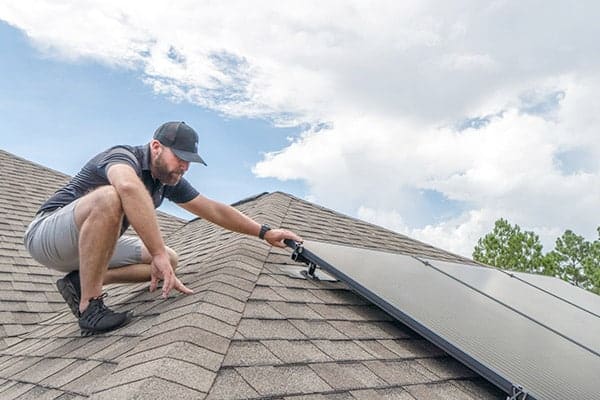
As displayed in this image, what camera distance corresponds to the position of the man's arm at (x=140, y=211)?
2.35 metres

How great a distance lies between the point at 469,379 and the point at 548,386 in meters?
0.34

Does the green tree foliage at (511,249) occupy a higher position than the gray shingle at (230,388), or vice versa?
the green tree foliage at (511,249)

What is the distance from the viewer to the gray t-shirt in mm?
2648

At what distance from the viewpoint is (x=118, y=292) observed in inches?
146

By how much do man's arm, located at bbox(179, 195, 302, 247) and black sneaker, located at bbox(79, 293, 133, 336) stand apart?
109 cm

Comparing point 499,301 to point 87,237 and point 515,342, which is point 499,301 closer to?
point 515,342

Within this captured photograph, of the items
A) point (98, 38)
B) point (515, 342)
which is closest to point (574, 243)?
point (98, 38)

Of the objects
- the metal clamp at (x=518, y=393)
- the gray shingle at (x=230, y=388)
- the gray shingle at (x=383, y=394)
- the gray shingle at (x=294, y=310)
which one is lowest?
Answer: the gray shingle at (x=230, y=388)

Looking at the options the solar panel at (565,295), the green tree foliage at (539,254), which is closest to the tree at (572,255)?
the green tree foliage at (539,254)

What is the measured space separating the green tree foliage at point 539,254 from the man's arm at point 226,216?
2169 centimetres

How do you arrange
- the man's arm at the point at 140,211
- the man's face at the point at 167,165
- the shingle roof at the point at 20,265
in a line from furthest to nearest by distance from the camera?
the shingle roof at the point at 20,265 < the man's face at the point at 167,165 < the man's arm at the point at 140,211

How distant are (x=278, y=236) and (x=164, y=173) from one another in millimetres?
938

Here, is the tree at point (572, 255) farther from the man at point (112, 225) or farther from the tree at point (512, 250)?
the man at point (112, 225)

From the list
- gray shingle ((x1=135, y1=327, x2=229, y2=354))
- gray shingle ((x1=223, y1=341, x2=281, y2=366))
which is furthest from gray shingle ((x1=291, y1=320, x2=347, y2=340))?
gray shingle ((x1=135, y1=327, x2=229, y2=354))
